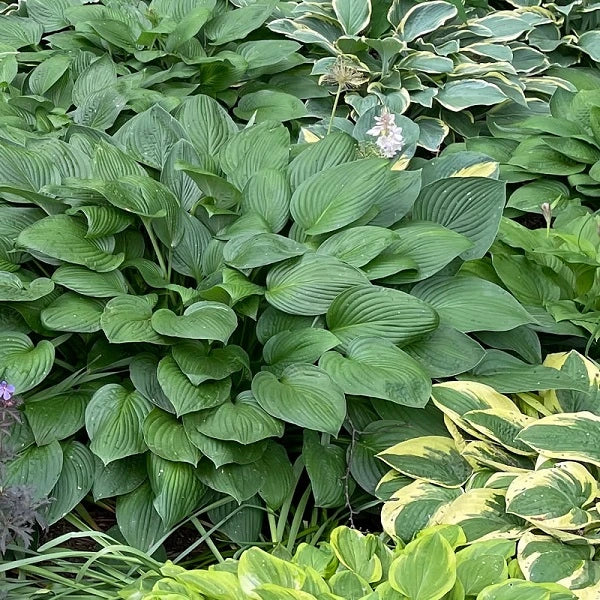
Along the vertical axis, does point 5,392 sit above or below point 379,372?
above

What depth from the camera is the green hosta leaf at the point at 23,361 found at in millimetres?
2135

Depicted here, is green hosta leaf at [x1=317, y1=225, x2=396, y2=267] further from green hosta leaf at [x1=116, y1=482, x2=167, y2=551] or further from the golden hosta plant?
green hosta leaf at [x1=116, y1=482, x2=167, y2=551]

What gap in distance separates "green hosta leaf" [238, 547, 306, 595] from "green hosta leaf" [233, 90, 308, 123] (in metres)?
2.36

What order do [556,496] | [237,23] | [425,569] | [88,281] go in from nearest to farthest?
[425,569]
[556,496]
[88,281]
[237,23]

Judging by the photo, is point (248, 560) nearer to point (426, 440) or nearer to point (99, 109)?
point (426, 440)

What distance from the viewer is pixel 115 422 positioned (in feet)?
7.14

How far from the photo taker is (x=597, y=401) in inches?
89.0

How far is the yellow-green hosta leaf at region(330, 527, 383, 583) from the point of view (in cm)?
179

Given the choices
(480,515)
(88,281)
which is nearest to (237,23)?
(88,281)

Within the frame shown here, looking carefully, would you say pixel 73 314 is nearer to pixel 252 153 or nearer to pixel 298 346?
pixel 298 346

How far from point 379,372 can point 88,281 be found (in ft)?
2.89

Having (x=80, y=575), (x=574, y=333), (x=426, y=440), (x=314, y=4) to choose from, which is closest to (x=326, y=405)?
(x=426, y=440)

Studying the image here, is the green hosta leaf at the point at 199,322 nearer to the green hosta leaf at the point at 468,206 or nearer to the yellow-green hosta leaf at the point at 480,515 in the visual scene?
the yellow-green hosta leaf at the point at 480,515

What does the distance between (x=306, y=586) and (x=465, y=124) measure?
113 inches
